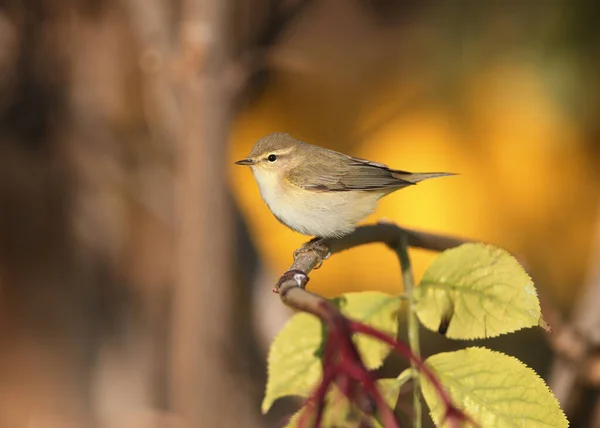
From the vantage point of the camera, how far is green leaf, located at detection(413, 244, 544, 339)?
2.73ft

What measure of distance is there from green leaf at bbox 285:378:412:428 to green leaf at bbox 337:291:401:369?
4.8 inches

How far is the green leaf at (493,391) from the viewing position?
76 cm

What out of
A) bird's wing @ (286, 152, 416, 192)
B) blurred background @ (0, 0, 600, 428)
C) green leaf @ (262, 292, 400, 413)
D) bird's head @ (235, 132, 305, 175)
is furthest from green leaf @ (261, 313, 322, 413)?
blurred background @ (0, 0, 600, 428)

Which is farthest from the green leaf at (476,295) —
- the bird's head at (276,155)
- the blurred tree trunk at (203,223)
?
the blurred tree trunk at (203,223)

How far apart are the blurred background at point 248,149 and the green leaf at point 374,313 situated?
1697mm

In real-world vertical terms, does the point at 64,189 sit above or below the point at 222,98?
above

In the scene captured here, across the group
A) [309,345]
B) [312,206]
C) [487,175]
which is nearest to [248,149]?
[487,175]

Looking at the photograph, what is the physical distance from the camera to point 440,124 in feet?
11.2

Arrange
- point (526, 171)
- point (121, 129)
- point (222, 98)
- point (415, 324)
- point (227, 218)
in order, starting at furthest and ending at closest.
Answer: point (526, 171)
point (121, 129)
point (227, 218)
point (222, 98)
point (415, 324)

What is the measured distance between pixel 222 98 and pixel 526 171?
1.83 meters

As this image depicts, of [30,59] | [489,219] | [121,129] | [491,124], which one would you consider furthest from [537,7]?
[30,59]

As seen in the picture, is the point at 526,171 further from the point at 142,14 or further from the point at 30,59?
the point at 30,59

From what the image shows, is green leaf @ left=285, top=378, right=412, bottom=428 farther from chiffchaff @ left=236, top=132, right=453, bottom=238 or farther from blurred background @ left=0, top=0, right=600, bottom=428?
blurred background @ left=0, top=0, right=600, bottom=428

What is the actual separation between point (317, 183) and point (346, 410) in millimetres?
1114
